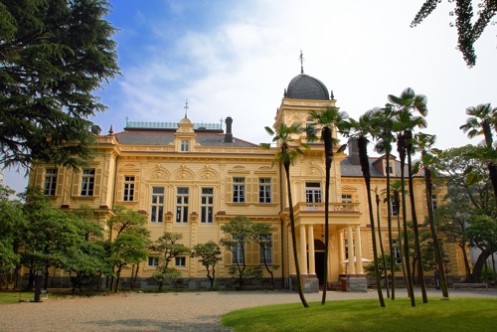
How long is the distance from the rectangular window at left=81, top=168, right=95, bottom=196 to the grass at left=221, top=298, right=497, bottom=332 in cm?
2015

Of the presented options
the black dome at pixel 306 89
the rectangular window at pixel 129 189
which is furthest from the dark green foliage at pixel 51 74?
the black dome at pixel 306 89

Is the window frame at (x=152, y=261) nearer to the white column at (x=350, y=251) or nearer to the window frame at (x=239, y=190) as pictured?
the window frame at (x=239, y=190)

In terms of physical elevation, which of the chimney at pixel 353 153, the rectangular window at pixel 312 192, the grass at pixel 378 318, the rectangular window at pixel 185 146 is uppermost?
the chimney at pixel 353 153

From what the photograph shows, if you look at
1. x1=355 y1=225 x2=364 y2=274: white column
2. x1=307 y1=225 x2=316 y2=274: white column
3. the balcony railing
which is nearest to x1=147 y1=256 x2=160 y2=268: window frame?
the balcony railing

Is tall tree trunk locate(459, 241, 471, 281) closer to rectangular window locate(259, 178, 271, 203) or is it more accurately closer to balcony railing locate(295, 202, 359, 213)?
balcony railing locate(295, 202, 359, 213)

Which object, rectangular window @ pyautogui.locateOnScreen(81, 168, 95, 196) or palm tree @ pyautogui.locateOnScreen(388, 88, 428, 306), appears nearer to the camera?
palm tree @ pyautogui.locateOnScreen(388, 88, 428, 306)

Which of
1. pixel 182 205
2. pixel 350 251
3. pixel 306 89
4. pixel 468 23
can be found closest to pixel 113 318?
pixel 468 23

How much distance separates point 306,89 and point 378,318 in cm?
2580

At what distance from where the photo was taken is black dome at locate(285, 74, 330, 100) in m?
34.2

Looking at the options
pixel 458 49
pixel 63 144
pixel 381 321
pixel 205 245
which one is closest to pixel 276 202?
pixel 205 245

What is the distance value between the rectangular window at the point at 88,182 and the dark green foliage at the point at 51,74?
12.9 m

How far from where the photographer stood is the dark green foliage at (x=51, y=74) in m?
14.4

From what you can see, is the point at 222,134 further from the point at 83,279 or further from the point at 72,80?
the point at 72,80

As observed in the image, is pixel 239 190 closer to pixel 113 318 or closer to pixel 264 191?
pixel 264 191
